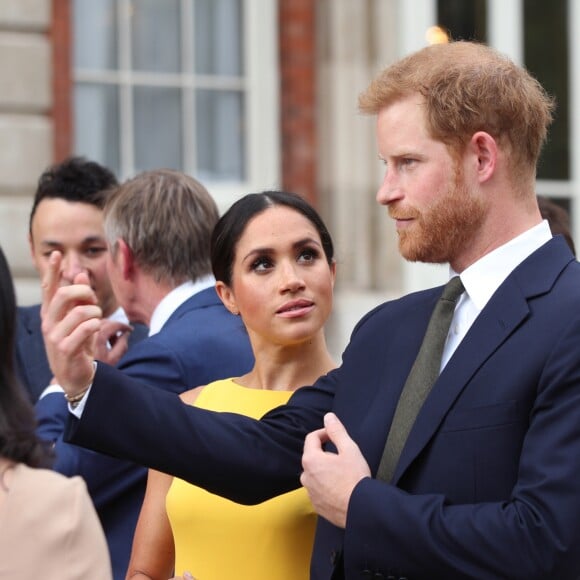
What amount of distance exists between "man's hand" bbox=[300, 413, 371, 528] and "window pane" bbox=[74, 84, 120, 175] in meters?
5.88

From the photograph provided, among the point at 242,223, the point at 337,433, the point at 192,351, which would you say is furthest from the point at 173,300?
the point at 337,433

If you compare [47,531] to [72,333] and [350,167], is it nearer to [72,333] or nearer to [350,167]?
[72,333]

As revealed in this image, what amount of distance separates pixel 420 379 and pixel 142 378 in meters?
1.24

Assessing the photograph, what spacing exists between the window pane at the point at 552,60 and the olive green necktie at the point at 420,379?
6.65 metres

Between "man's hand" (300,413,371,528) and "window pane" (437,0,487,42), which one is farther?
"window pane" (437,0,487,42)

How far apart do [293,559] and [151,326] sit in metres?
1.10

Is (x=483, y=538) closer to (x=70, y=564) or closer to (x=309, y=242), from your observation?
(x=70, y=564)

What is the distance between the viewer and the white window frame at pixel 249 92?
8.70 metres

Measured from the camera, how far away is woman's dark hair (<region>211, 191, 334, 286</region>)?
3.74 meters

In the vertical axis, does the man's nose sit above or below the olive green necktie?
above

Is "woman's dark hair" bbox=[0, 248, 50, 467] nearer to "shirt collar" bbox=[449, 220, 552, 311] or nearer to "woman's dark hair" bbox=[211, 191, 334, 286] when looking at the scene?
"shirt collar" bbox=[449, 220, 552, 311]

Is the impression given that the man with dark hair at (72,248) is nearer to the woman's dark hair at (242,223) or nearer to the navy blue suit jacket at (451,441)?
the woman's dark hair at (242,223)

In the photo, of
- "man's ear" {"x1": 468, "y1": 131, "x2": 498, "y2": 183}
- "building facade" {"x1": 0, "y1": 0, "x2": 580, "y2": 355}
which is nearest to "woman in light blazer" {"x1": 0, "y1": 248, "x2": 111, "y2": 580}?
"man's ear" {"x1": 468, "y1": 131, "x2": 498, "y2": 183}

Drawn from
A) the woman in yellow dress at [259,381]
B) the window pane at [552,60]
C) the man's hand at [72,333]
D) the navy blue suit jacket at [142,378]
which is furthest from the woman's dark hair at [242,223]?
the window pane at [552,60]
